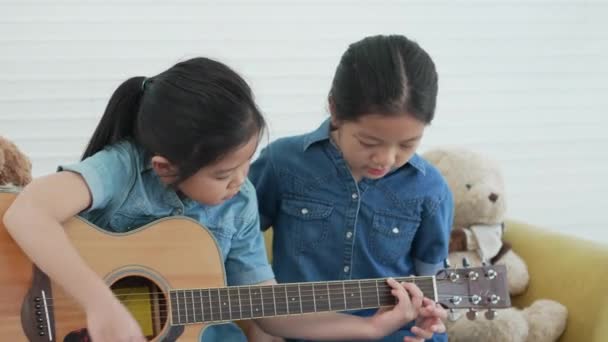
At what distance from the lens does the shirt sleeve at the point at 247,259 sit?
4.42ft

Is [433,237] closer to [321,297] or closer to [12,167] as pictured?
[321,297]

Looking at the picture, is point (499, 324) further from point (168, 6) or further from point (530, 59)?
point (168, 6)

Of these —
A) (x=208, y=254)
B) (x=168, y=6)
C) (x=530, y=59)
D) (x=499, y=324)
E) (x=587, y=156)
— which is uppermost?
(x=168, y=6)

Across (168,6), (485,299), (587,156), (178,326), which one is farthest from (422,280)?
(587,156)

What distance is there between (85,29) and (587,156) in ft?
6.03

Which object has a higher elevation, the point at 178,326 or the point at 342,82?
the point at 342,82

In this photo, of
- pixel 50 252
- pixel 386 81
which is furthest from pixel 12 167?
pixel 386 81

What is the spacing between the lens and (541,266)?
6.04 ft

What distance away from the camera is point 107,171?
1.17 meters

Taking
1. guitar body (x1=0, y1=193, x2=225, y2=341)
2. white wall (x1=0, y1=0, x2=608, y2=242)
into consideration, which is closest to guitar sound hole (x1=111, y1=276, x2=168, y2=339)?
guitar body (x1=0, y1=193, x2=225, y2=341)

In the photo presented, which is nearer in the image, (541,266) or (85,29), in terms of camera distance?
(541,266)

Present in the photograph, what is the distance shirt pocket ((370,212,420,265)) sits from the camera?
1.48 meters

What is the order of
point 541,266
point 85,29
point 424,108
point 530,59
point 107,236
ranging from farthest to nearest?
point 530,59 < point 85,29 < point 541,266 < point 424,108 < point 107,236

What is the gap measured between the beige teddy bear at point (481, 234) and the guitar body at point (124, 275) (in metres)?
0.78
